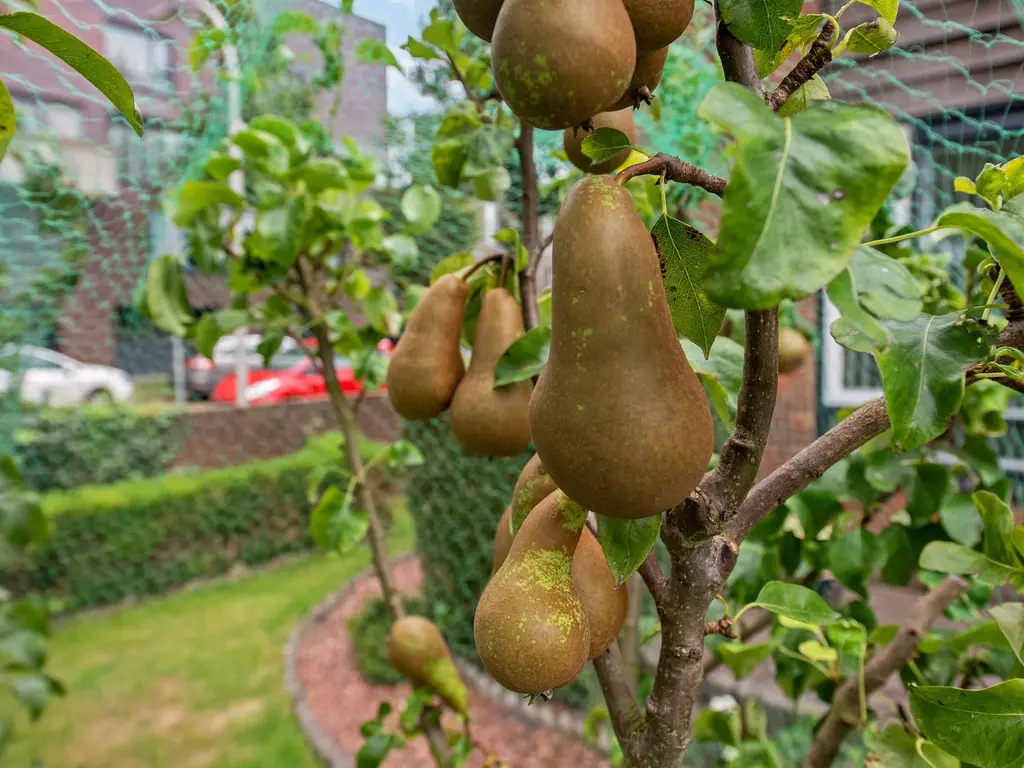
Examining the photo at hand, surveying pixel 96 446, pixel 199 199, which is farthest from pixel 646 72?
pixel 96 446

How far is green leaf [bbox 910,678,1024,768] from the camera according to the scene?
0.56 meters

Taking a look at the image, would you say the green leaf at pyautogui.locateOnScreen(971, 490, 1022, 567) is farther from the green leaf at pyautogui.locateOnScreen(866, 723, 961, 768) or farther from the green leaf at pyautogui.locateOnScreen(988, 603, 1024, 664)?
the green leaf at pyautogui.locateOnScreen(866, 723, 961, 768)

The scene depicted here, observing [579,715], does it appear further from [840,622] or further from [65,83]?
[65,83]

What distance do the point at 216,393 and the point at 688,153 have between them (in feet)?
25.8

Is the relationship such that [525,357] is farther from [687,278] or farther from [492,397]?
[687,278]

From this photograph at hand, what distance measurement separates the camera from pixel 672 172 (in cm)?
43

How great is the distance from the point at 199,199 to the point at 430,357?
0.88 metres

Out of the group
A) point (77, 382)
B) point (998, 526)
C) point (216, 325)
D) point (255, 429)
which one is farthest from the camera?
point (77, 382)

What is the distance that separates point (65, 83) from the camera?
1903 millimetres

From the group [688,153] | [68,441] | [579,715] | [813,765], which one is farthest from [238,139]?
[68,441]

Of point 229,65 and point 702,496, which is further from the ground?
point 229,65

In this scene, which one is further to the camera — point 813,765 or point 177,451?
point 177,451

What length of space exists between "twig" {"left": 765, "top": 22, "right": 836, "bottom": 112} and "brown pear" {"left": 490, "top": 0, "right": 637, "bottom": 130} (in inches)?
4.3

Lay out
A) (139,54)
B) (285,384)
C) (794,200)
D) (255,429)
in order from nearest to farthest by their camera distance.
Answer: (794,200) → (139,54) → (255,429) → (285,384)
